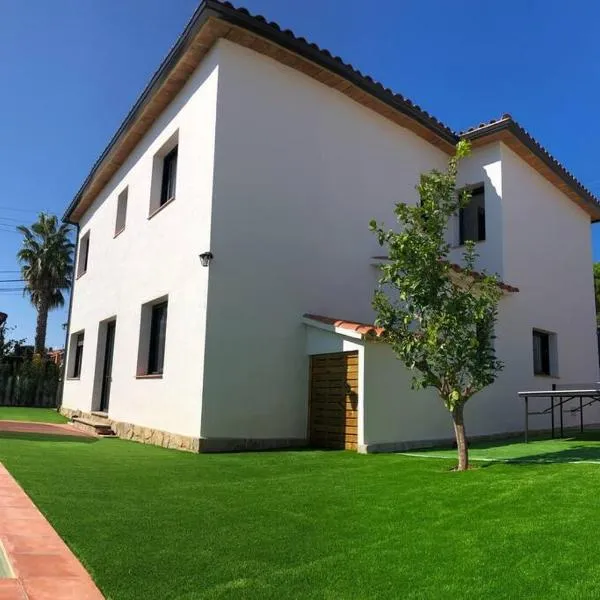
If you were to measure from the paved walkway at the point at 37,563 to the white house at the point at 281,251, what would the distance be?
15.0 feet

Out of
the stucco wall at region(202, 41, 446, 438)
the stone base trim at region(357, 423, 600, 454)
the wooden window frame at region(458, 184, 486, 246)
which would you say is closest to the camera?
the stone base trim at region(357, 423, 600, 454)

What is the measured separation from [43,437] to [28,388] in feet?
40.9

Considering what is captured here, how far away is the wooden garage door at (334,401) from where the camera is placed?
8.93 m

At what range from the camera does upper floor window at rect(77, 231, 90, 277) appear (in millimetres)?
18828

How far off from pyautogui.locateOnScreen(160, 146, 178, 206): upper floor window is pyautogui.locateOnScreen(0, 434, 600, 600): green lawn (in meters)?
6.98

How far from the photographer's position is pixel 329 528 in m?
4.23

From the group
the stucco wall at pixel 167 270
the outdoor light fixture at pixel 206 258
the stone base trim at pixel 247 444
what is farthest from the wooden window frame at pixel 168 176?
the stone base trim at pixel 247 444

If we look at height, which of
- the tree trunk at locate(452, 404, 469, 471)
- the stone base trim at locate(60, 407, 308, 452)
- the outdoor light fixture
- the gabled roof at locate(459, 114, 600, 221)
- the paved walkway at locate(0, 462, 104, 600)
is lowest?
the paved walkway at locate(0, 462, 104, 600)

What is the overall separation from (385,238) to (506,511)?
3801 mm

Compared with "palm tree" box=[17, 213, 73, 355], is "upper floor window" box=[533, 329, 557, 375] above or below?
below

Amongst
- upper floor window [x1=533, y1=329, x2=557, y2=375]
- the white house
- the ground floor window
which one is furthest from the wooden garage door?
upper floor window [x1=533, y1=329, x2=557, y2=375]

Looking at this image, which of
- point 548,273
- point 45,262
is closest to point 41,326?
point 45,262

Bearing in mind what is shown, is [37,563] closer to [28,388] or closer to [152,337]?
[152,337]

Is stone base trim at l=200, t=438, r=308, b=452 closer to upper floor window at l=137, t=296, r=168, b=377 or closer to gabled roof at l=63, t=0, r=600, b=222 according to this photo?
upper floor window at l=137, t=296, r=168, b=377
